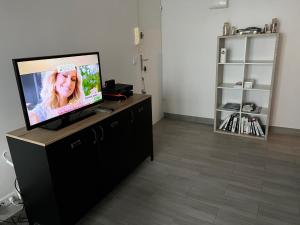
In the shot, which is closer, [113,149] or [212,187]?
[113,149]

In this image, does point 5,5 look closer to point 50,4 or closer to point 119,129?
point 50,4

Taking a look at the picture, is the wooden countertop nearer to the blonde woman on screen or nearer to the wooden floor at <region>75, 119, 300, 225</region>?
the blonde woman on screen

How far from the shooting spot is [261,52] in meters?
3.23

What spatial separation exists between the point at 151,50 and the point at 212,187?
2279 millimetres

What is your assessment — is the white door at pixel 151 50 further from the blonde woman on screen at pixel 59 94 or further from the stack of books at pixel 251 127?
the blonde woman on screen at pixel 59 94

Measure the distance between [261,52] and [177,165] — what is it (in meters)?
2.00

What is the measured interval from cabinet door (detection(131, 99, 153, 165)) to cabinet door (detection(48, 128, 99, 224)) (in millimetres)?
629

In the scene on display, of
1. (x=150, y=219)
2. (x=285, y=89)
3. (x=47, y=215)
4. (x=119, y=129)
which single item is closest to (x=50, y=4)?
Result: (x=119, y=129)

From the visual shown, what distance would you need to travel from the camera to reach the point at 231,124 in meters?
3.51

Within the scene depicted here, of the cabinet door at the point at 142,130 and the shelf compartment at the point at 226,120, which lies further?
the shelf compartment at the point at 226,120

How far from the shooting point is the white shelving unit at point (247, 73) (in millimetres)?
3150

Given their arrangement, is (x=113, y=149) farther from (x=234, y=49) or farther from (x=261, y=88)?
(x=234, y=49)

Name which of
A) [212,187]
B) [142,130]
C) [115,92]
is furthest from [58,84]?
[212,187]

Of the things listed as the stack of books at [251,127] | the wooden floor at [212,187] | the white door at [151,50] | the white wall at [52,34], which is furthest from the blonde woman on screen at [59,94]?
the stack of books at [251,127]
